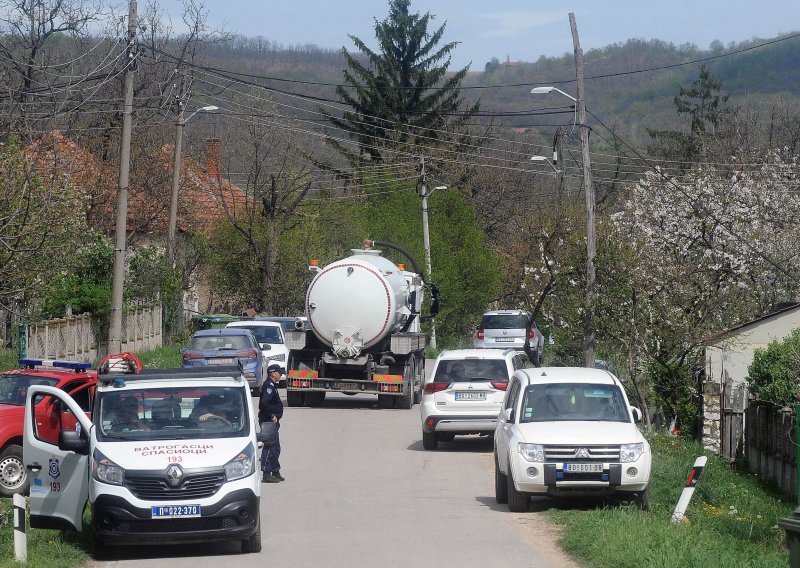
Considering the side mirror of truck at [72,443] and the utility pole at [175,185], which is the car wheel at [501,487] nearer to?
the side mirror of truck at [72,443]

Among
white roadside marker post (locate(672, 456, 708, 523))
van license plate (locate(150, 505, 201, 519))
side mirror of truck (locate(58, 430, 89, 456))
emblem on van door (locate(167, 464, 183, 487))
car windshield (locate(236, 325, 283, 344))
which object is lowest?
car windshield (locate(236, 325, 283, 344))

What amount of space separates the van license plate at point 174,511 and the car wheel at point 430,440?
32.7 ft

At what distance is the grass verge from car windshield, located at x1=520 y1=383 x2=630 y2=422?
3.66 feet

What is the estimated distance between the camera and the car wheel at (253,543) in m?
11.5

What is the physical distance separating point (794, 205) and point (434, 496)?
28230mm

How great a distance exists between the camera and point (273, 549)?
38.6 ft

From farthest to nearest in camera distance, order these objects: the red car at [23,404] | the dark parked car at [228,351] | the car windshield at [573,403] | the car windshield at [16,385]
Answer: the dark parked car at [228,351], the car windshield at [16,385], the red car at [23,404], the car windshield at [573,403]

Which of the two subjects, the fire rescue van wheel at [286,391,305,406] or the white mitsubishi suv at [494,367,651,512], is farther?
the fire rescue van wheel at [286,391,305,406]

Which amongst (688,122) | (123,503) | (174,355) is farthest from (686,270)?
(688,122)

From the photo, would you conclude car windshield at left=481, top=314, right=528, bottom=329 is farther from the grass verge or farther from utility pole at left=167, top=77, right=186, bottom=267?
the grass verge

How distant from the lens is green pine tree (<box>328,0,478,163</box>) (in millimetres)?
63781

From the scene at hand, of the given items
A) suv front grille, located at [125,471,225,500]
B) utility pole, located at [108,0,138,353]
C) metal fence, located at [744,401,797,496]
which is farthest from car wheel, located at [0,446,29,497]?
metal fence, located at [744,401,797,496]

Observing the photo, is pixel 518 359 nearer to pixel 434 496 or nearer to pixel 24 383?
pixel 434 496

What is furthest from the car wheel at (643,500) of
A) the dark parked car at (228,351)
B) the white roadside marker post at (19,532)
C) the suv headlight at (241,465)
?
the dark parked car at (228,351)
